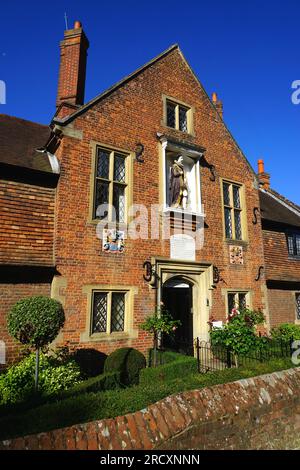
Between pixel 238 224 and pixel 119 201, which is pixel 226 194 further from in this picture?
pixel 119 201

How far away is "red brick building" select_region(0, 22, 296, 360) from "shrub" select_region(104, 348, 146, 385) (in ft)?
2.49

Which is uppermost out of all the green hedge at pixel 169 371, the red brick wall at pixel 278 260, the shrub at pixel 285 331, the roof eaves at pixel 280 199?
the roof eaves at pixel 280 199

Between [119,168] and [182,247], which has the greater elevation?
[119,168]

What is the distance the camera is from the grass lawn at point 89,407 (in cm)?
355

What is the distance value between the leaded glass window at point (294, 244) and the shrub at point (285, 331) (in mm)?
3868

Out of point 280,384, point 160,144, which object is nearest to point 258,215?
point 160,144

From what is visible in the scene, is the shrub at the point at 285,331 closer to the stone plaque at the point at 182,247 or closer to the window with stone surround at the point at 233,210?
the window with stone surround at the point at 233,210

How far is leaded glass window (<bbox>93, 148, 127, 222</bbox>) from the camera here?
9.77 meters

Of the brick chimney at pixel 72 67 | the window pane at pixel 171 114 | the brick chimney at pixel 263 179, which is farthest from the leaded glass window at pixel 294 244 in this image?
the brick chimney at pixel 72 67

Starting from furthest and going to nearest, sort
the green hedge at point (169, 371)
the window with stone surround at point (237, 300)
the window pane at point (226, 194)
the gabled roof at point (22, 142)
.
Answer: the window pane at point (226, 194)
the window with stone surround at point (237, 300)
the gabled roof at point (22, 142)
the green hedge at point (169, 371)

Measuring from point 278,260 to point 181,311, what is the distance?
221 inches

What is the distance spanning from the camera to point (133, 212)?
10.2 m

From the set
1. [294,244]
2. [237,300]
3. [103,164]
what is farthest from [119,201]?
[294,244]

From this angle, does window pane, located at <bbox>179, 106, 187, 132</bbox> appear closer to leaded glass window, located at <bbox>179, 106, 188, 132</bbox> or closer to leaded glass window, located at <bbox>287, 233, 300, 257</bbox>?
leaded glass window, located at <bbox>179, 106, 188, 132</bbox>
